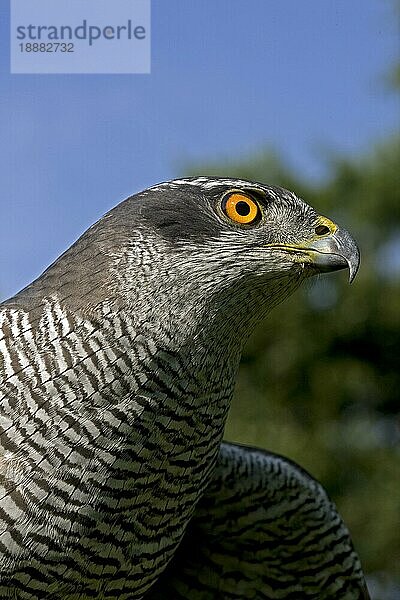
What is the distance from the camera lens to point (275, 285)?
3.89 meters

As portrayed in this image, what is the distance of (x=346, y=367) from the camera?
20.2 m

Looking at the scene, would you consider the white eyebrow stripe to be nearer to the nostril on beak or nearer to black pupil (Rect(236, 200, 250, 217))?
black pupil (Rect(236, 200, 250, 217))

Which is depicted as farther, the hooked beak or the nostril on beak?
the nostril on beak

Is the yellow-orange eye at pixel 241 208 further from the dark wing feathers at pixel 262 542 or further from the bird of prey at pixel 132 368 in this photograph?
the dark wing feathers at pixel 262 542

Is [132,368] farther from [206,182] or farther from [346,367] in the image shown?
[346,367]

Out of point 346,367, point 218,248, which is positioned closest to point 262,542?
point 218,248

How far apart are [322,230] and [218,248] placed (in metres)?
0.50

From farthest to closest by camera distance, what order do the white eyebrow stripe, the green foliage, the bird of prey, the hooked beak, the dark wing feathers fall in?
the green foliage
the dark wing feathers
the white eyebrow stripe
the hooked beak
the bird of prey

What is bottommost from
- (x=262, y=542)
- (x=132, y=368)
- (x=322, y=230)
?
(x=262, y=542)

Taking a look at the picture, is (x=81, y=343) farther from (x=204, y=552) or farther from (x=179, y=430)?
(x=204, y=552)

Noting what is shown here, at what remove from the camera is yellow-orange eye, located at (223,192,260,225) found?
154 inches

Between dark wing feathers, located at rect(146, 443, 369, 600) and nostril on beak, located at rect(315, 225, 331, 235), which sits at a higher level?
nostril on beak, located at rect(315, 225, 331, 235)

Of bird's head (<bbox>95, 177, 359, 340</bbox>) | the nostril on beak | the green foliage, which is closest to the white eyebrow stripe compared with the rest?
bird's head (<bbox>95, 177, 359, 340</bbox>)

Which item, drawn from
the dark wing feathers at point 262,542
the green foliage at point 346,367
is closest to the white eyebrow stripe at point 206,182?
the dark wing feathers at point 262,542
